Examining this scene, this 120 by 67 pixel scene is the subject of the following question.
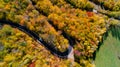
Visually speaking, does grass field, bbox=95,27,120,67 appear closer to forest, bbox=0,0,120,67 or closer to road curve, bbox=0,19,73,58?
forest, bbox=0,0,120,67

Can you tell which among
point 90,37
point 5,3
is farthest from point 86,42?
point 5,3

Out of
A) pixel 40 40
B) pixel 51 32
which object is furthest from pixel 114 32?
pixel 40 40

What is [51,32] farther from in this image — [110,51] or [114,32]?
[114,32]

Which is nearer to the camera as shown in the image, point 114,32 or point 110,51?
point 110,51

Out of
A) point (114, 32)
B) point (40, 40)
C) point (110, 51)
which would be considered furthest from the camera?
point (114, 32)

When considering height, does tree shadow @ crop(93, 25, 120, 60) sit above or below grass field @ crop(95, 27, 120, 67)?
above

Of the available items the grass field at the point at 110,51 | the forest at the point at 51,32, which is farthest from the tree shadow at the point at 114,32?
the forest at the point at 51,32

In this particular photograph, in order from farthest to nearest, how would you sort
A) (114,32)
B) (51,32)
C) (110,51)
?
(114,32) → (110,51) → (51,32)

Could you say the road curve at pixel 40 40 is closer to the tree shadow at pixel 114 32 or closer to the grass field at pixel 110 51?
the grass field at pixel 110 51

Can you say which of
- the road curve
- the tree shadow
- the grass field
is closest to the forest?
the road curve
